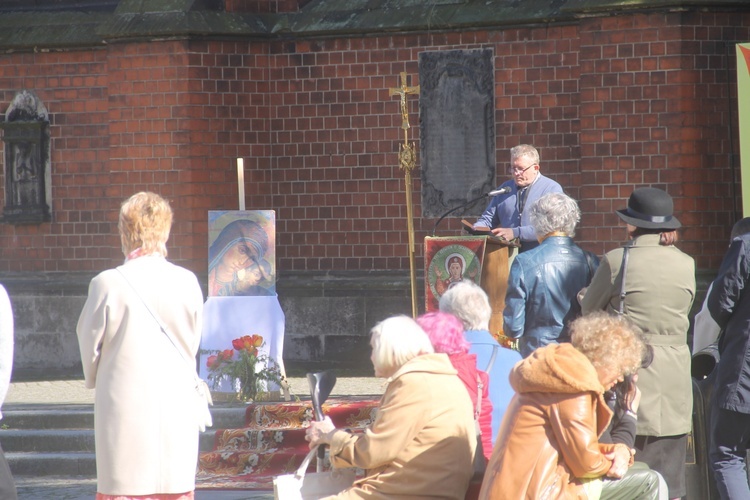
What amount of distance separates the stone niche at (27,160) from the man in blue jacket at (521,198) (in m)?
5.99

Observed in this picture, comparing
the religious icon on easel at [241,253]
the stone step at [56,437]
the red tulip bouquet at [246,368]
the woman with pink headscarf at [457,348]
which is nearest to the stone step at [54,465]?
the stone step at [56,437]

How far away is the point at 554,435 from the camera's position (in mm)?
4902

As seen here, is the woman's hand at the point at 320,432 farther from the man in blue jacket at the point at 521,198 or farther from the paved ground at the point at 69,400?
the man in blue jacket at the point at 521,198

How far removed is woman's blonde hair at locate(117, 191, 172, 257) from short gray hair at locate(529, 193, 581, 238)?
2.03 meters

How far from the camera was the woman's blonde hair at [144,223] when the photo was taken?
534cm

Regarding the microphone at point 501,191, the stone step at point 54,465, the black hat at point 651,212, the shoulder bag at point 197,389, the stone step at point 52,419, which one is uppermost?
the microphone at point 501,191

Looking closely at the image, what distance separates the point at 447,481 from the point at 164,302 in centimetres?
133

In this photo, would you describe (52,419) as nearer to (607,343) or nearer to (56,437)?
(56,437)

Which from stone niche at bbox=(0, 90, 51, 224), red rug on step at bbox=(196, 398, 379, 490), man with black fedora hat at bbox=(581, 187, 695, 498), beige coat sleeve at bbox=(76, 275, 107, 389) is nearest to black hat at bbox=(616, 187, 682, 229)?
man with black fedora hat at bbox=(581, 187, 695, 498)

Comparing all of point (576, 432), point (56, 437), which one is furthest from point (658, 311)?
point (56, 437)

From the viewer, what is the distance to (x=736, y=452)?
6.26 meters

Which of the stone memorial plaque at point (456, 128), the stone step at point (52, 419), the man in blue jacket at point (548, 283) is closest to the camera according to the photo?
the man in blue jacket at point (548, 283)

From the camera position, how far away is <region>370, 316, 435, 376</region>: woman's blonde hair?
5.21 m

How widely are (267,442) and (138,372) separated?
402 centimetres
